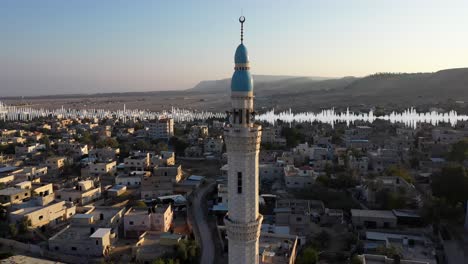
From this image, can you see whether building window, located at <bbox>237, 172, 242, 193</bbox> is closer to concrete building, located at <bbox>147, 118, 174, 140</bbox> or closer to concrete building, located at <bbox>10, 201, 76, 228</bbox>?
concrete building, located at <bbox>10, 201, 76, 228</bbox>

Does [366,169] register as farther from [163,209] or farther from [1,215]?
[1,215]

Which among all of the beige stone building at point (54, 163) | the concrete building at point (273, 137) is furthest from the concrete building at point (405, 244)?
the beige stone building at point (54, 163)

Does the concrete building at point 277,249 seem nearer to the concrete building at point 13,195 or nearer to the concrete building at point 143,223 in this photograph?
the concrete building at point 143,223

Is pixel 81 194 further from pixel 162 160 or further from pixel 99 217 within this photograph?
pixel 162 160

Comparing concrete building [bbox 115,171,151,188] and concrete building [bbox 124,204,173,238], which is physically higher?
concrete building [bbox 115,171,151,188]

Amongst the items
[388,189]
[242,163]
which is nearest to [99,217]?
[242,163]

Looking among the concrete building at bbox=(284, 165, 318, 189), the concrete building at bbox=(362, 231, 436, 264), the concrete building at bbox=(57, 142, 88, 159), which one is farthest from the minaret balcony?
the concrete building at bbox=(57, 142, 88, 159)

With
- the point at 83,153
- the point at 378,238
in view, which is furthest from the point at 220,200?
the point at 83,153
